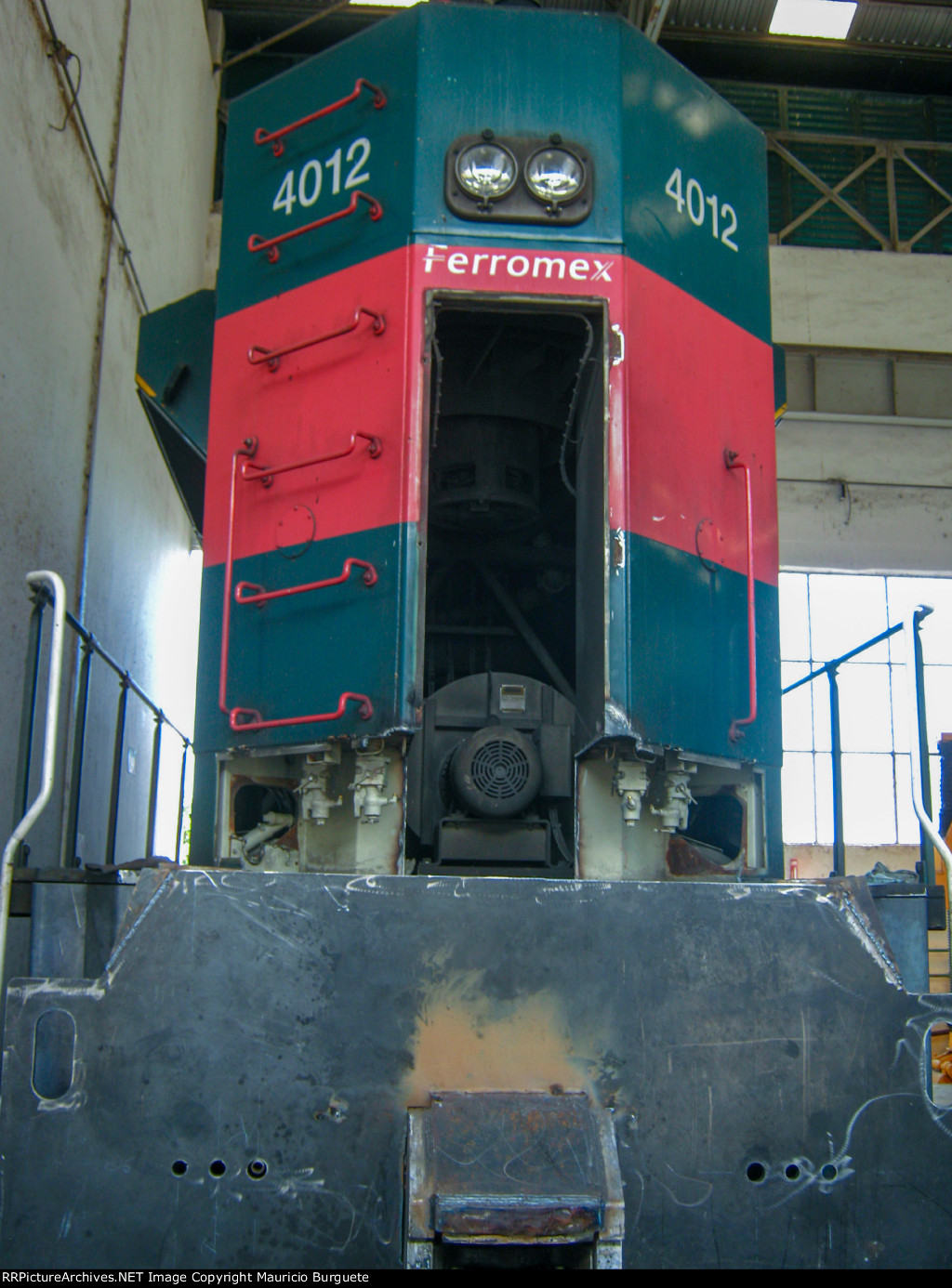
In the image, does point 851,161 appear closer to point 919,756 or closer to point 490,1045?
point 919,756

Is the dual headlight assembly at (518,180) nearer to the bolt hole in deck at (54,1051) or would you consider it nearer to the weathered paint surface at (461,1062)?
the weathered paint surface at (461,1062)

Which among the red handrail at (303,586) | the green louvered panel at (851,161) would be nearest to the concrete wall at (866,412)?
the green louvered panel at (851,161)

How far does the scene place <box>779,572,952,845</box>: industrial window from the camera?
12.4m

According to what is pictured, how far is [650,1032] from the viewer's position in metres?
2.10

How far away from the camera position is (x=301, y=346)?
313cm

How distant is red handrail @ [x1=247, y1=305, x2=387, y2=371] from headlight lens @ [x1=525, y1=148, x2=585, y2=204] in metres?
0.54

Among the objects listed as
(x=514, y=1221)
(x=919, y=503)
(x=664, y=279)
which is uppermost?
A: (x=919, y=503)

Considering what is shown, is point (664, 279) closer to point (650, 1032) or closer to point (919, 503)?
point (650, 1032)

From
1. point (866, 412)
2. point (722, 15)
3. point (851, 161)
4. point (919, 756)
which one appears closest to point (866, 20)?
point (851, 161)

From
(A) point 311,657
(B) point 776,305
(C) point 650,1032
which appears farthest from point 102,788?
(B) point 776,305

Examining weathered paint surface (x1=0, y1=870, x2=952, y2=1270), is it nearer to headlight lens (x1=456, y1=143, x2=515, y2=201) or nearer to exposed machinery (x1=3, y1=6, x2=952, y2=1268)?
exposed machinery (x1=3, y1=6, x2=952, y2=1268)

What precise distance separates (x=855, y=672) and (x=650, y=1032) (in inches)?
453

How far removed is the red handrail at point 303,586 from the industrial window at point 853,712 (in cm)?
996

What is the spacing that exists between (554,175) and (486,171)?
0.60ft
